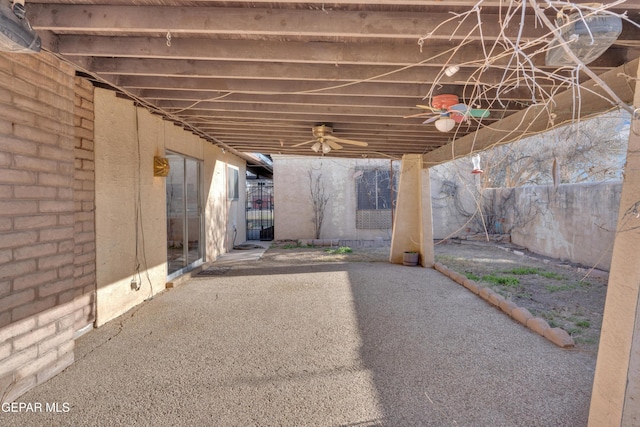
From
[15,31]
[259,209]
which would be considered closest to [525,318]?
[15,31]

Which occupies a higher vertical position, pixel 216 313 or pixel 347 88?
pixel 347 88

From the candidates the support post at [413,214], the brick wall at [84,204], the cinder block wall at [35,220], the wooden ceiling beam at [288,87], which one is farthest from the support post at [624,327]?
the support post at [413,214]

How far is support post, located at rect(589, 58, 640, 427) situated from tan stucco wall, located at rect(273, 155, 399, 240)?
9.13m

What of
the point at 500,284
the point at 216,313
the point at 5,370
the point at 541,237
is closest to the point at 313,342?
the point at 216,313

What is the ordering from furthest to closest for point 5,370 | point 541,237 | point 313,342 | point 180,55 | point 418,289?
point 541,237, point 418,289, point 313,342, point 180,55, point 5,370

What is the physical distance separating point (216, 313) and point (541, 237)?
853 centimetres

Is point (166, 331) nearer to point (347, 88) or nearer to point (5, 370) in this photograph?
point (5, 370)

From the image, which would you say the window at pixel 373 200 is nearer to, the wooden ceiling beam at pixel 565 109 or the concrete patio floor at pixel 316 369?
the wooden ceiling beam at pixel 565 109

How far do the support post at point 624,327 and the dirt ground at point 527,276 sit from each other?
5.36 feet

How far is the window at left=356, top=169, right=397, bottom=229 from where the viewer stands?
1105 centimetres

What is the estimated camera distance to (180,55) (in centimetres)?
288

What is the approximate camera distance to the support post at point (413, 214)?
24.5 feet

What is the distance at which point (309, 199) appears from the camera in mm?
10914

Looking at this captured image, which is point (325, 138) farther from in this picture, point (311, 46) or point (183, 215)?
point (183, 215)
